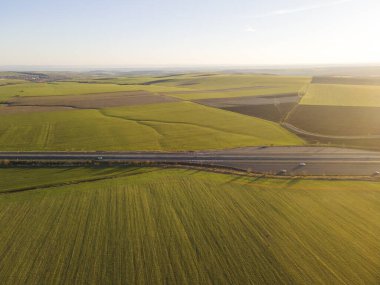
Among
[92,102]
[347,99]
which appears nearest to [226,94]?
[347,99]

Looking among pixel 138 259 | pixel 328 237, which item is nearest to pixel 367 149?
pixel 328 237

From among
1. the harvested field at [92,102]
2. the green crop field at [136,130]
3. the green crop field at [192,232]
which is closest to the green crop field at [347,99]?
the green crop field at [136,130]

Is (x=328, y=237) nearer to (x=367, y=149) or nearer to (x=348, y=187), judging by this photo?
(x=348, y=187)

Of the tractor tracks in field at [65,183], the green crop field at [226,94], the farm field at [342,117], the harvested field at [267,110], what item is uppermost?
the tractor tracks in field at [65,183]

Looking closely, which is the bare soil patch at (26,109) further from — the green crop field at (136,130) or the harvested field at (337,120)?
the harvested field at (337,120)

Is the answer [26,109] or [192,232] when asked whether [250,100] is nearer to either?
[26,109]

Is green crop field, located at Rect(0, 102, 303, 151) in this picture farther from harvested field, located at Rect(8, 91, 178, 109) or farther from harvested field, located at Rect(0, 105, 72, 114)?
harvested field, located at Rect(8, 91, 178, 109)
